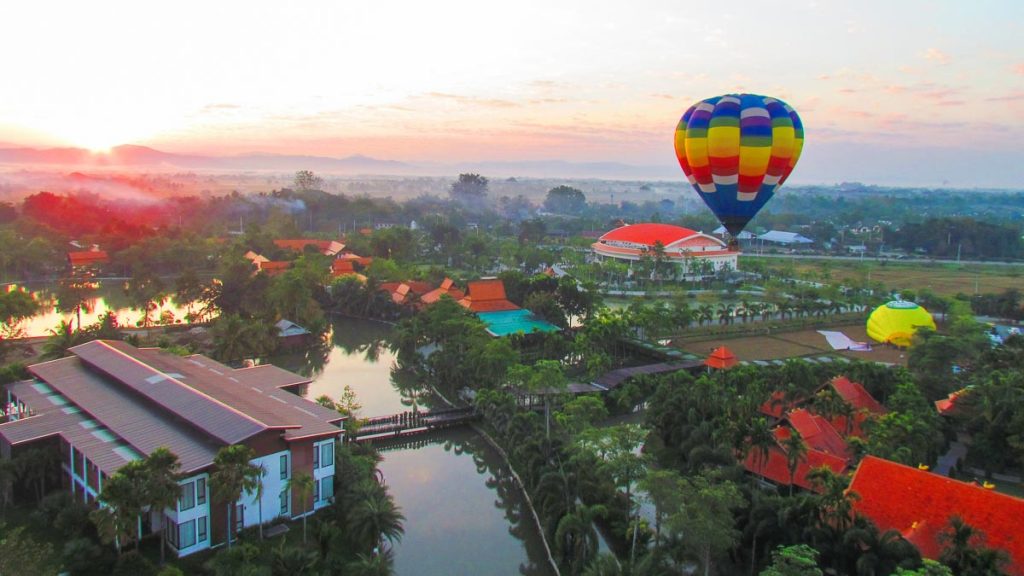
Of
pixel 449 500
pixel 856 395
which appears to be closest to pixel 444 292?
pixel 449 500

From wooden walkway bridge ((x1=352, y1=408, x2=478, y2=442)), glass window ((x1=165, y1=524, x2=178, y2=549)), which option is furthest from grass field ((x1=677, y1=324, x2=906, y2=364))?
glass window ((x1=165, y1=524, x2=178, y2=549))

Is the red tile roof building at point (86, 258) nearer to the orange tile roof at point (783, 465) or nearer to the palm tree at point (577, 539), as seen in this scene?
the palm tree at point (577, 539)

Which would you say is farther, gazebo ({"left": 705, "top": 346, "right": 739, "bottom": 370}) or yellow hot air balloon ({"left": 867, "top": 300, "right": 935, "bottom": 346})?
yellow hot air balloon ({"left": 867, "top": 300, "right": 935, "bottom": 346})

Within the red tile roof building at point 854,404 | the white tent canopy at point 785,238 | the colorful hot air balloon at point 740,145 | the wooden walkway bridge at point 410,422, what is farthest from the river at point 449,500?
the white tent canopy at point 785,238

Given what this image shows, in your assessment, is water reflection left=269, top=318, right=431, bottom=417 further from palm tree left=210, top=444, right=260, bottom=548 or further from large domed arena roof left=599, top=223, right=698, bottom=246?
large domed arena roof left=599, top=223, right=698, bottom=246

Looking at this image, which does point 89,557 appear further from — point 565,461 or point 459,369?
point 459,369
